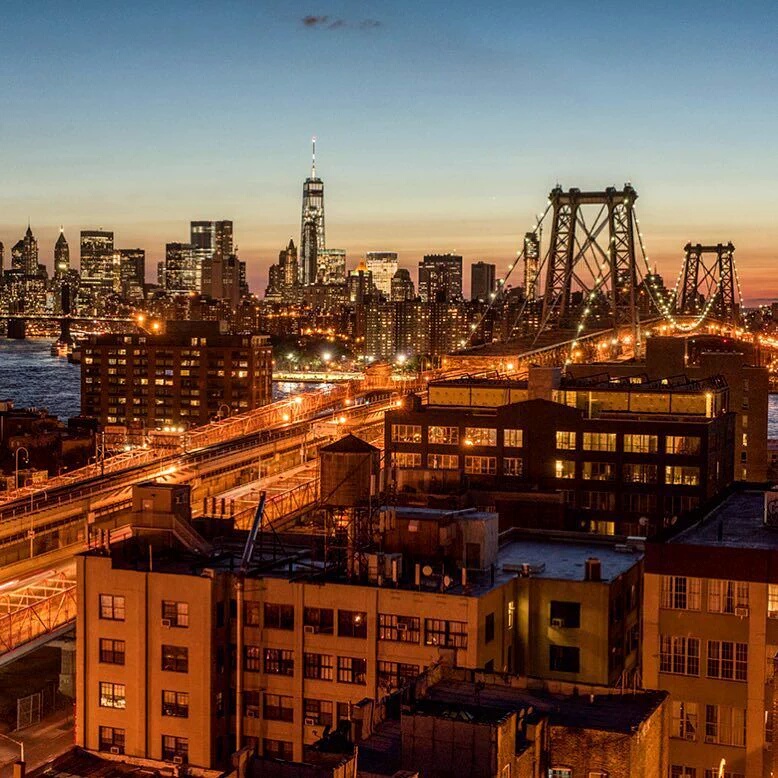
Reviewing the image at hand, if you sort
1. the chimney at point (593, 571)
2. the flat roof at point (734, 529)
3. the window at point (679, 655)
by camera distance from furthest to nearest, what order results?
the chimney at point (593, 571)
the flat roof at point (734, 529)
the window at point (679, 655)

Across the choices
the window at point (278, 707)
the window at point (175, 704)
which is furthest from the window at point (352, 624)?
the window at point (175, 704)

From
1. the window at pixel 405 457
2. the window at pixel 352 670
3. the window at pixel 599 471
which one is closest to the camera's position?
the window at pixel 352 670

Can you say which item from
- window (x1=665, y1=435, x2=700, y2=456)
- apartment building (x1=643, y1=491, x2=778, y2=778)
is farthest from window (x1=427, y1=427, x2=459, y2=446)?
apartment building (x1=643, y1=491, x2=778, y2=778)

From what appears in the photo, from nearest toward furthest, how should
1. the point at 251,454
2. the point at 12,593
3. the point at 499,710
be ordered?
the point at 499,710 → the point at 12,593 → the point at 251,454

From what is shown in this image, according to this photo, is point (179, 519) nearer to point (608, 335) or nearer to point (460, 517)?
point (460, 517)

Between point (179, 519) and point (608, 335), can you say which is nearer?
point (179, 519)

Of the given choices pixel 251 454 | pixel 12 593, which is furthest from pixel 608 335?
pixel 12 593

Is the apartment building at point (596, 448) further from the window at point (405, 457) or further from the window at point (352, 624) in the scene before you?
the window at point (352, 624)
